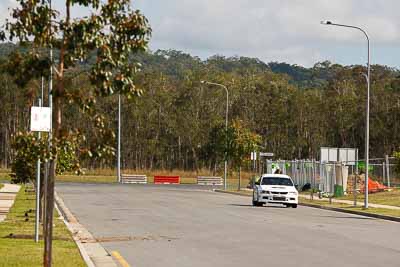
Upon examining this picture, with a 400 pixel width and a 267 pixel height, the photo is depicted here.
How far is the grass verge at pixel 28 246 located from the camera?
1520 cm

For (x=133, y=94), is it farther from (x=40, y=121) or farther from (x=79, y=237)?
(x=79, y=237)

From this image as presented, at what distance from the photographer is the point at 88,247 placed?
62.1 ft

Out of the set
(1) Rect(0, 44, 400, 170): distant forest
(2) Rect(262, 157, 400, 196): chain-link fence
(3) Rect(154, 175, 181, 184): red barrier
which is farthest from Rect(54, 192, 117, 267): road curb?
(1) Rect(0, 44, 400, 170): distant forest

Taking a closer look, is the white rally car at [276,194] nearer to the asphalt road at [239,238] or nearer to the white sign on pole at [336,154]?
the asphalt road at [239,238]

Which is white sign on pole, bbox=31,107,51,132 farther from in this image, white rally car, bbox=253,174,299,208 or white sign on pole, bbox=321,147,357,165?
white sign on pole, bbox=321,147,357,165

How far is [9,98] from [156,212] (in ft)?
218

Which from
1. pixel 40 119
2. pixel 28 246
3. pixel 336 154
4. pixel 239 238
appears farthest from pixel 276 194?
pixel 40 119

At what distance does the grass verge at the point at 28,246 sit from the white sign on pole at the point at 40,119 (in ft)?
7.30

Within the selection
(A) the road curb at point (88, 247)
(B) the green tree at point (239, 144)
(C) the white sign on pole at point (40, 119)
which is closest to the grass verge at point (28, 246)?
(A) the road curb at point (88, 247)

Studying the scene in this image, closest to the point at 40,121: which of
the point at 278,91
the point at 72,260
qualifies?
the point at 72,260

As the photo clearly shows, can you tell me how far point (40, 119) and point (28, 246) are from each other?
12.8ft

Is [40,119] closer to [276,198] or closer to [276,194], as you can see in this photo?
[276,194]

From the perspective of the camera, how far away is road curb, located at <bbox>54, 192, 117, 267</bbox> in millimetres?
16062

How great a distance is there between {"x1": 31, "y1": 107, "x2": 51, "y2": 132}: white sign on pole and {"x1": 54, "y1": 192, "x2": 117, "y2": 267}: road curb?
8.19ft
